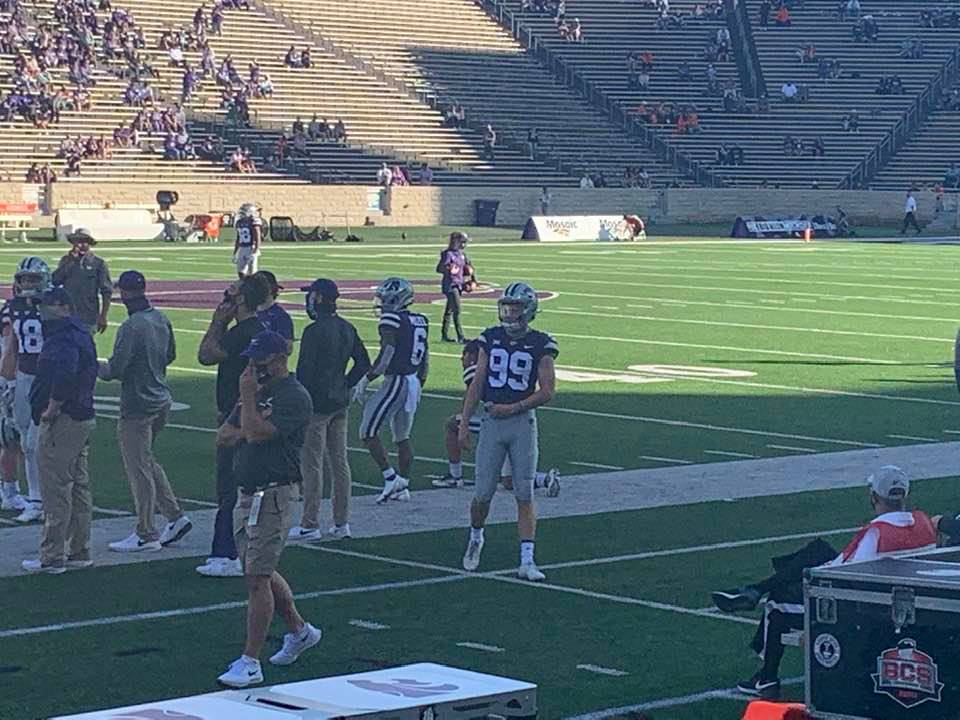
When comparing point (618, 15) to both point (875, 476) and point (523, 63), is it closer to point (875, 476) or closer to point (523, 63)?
point (523, 63)

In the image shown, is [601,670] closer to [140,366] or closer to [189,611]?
[189,611]

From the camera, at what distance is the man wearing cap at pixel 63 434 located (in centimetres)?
1261

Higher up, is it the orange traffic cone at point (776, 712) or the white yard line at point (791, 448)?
the white yard line at point (791, 448)

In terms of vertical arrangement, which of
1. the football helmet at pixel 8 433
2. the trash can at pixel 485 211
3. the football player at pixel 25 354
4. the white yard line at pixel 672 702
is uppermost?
the trash can at pixel 485 211

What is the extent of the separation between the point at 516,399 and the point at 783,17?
66858mm

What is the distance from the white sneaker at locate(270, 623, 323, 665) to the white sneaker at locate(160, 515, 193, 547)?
10.6 feet

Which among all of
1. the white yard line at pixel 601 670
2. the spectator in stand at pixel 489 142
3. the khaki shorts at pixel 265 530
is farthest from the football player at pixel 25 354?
the spectator in stand at pixel 489 142

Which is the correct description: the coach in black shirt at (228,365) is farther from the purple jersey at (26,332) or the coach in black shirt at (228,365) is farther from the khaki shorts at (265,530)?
the khaki shorts at (265,530)

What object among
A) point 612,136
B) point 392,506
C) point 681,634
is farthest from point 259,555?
point 612,136

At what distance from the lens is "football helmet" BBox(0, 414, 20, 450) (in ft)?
48.4

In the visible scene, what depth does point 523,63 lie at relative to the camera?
73.2 m

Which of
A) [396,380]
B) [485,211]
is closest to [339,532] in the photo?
[396,380]

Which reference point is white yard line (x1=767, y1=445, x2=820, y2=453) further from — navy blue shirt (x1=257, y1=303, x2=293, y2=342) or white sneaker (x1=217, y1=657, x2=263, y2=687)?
white sneaker (x1=217, y1=657, x2=263, y2=687)

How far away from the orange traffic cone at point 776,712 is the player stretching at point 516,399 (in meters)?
4.10
